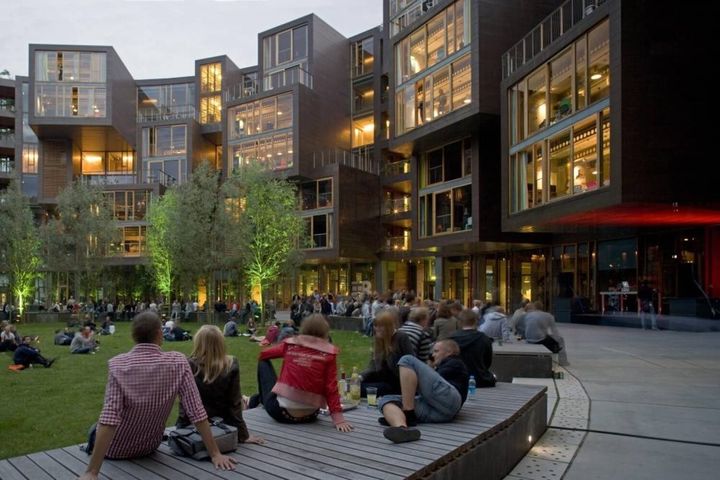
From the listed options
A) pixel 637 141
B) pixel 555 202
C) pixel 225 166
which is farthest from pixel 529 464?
pixel 225 166

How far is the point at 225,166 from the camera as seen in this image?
46.8 meters

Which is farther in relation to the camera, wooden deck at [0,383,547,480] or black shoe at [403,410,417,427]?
black shoe at [403,410,417,427]

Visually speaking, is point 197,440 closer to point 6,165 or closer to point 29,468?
point 29,468

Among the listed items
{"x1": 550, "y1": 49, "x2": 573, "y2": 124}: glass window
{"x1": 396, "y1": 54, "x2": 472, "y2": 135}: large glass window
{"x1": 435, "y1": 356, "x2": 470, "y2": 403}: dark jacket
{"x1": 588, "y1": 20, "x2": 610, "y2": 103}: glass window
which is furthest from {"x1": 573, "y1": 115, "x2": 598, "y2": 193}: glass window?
{"x1": 435, "y1": 356, "x2": 470, "y2": 403}: dark jacket

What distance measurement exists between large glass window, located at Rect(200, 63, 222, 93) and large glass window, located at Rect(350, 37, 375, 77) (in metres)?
14.7

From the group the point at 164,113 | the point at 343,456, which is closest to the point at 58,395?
the point at 343,456

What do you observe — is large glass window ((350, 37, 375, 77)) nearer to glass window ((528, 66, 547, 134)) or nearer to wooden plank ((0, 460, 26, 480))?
glass window ((528, 66, 547, 134))

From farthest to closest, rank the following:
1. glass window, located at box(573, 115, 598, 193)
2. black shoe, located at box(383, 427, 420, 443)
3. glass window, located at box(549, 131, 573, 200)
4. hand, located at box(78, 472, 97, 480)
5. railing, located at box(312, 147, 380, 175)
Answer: railing, located at box(312, 147, 380, 175), glass window, located at box(549, 131, 573, 200), glass window, located at box(573, 115, 598, 193), black shoe, located at box(383, 427, 420, 443), hand, located at box(78, 472, 97, 480)

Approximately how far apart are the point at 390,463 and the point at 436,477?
33cm

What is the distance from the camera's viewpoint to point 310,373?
5047mm

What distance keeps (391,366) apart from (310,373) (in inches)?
45.0

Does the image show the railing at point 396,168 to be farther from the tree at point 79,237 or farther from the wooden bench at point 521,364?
the wooden bench at point 521,364

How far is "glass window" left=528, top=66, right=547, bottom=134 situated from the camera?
23844 millimetres

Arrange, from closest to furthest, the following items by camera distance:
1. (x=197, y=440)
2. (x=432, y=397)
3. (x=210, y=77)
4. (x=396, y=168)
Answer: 1. (x=197, y=440)
2. (x=432, y=397)
3. (x=396, y=168)
4. (x=210, y=77)
